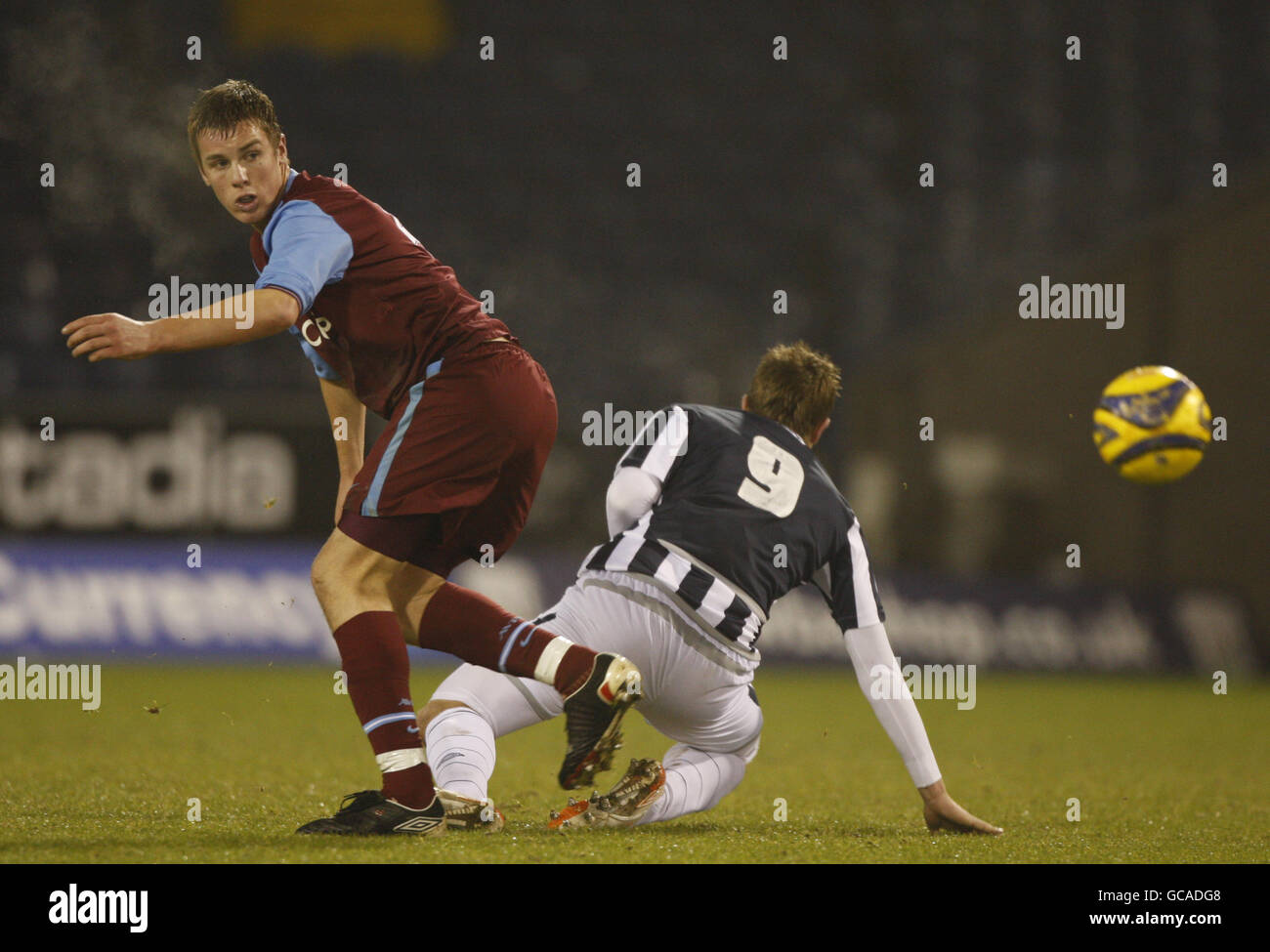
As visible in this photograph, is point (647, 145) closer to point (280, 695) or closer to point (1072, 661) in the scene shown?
point (1072, 661)

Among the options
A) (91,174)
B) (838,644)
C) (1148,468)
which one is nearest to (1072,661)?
(838,644)

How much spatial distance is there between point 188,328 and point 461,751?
1267 millimetres

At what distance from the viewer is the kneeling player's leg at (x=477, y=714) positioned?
3.66m

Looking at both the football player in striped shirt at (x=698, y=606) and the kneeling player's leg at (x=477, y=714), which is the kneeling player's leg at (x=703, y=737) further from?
the kneeling player's leg at (x=477, y=714)

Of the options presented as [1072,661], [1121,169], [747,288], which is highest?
[1121,169]

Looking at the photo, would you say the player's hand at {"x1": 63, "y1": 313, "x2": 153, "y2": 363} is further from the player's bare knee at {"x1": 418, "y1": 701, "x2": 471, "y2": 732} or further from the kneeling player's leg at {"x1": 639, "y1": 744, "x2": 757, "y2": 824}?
the kneeling player's leg at {"x1": 639, "y1": 744, "x2": 757, "y2": 824}

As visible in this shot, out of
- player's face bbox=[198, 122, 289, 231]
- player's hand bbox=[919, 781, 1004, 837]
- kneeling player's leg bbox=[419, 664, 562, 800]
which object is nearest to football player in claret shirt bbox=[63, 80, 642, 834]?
player's face bbox=[198, 122, 289, 231]

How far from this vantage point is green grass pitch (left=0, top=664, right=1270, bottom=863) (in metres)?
3.35

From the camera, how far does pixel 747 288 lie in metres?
16.1

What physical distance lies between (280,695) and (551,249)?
8.58 metres

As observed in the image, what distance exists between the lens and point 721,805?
4.54 m

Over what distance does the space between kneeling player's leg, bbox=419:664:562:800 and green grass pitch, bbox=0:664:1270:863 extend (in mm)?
242

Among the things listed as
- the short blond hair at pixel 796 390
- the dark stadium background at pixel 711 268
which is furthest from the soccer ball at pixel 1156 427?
the dark stadium background at pixel 711 268

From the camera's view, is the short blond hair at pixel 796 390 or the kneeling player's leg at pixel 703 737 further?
the short blond hair at pixel 796 390
